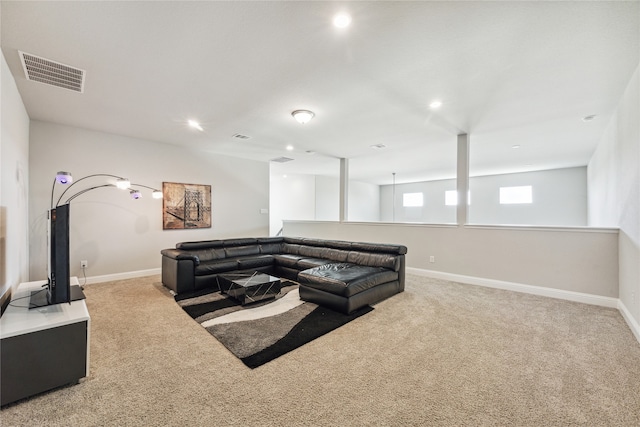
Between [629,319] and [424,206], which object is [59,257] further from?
[424,206]

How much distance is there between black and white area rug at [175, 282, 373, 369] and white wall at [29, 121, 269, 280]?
2.18 meters

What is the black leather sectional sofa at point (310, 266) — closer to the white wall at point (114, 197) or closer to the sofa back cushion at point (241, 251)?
the sofa back cushion at point (241, 251)

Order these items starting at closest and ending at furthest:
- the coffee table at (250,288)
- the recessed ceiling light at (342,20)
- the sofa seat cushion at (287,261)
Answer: the recessed ceiling light at (342,20) → the coffee table at (250,288) → the sofa seat cushion at (287,261)

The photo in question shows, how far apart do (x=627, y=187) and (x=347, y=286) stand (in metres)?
3.44

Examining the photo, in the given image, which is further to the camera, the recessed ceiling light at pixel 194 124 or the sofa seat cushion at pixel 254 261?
the sofa seat cushion at pixel 254 261

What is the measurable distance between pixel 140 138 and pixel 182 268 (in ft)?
9.78

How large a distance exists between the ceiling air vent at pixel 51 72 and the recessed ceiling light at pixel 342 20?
106 inches

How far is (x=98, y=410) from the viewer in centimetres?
163

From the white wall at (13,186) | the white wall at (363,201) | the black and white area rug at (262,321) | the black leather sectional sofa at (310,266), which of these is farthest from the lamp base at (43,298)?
the white wall at (363,201)

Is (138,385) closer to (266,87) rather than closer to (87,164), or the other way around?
(266,87)

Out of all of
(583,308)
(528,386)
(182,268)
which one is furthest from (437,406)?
(182,268)

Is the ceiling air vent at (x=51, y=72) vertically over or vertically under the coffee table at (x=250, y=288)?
over

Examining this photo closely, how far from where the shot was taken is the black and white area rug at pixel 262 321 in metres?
2.34

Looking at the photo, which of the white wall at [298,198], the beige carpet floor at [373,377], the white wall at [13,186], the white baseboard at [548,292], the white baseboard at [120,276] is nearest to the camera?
the beige carpet floor at [373,377]
